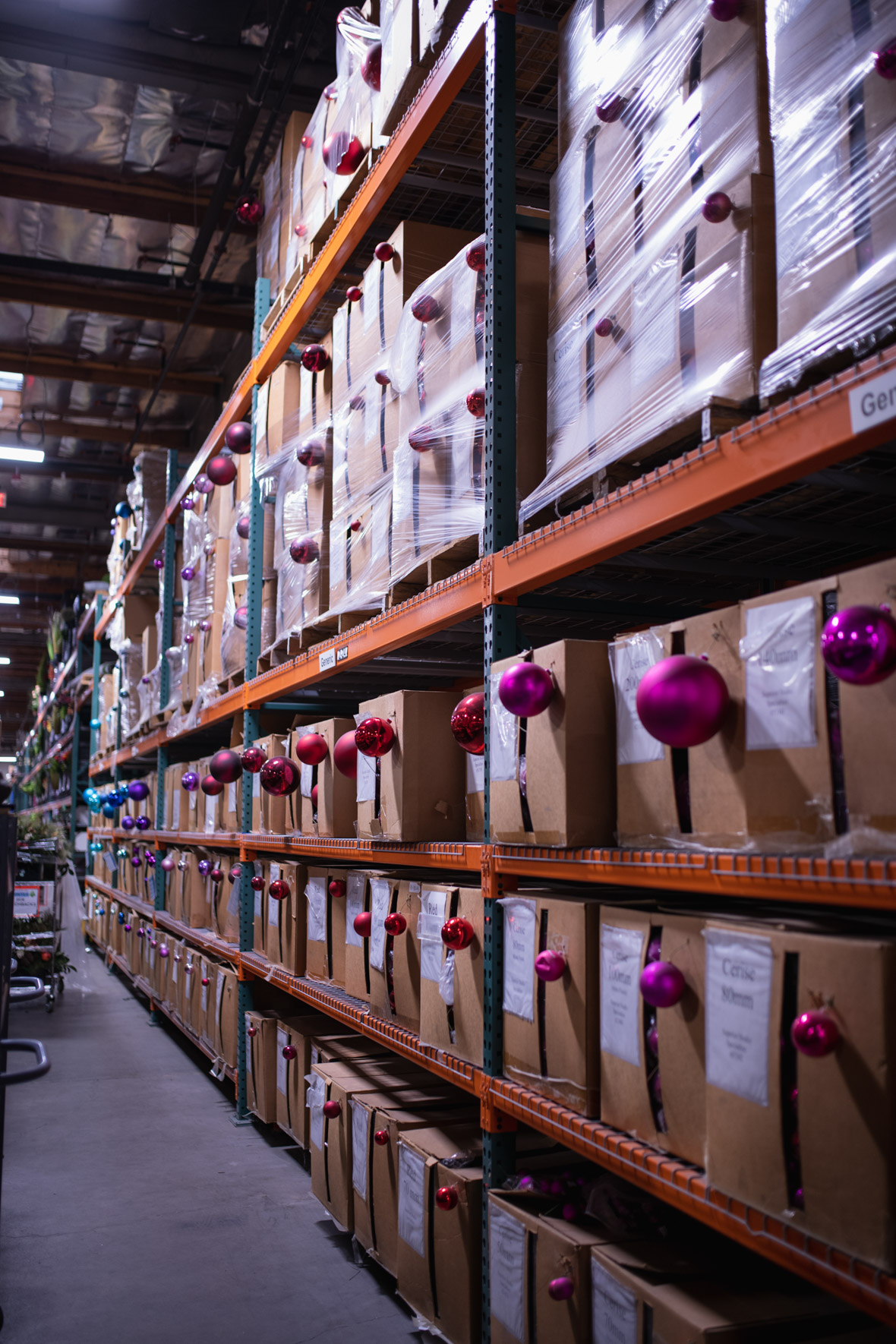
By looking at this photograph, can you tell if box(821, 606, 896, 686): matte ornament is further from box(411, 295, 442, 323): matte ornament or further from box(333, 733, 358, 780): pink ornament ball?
box(333, 733, 358, 780): pink ornament ball

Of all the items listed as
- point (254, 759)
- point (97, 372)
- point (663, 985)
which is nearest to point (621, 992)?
point (663, 985)

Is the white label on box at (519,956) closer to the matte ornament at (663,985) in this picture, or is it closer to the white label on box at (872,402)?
the matte ornament at (663,985)

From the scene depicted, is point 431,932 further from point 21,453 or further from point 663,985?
point 21,453

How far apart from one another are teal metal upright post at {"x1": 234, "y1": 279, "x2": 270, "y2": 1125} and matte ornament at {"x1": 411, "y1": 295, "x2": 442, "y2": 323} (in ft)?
6.76

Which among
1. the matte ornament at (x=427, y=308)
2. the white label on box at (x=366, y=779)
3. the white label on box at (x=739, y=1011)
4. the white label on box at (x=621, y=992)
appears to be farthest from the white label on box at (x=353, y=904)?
the white label on box at (x=739, y=1011)

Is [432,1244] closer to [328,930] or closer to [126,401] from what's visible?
[328,930]

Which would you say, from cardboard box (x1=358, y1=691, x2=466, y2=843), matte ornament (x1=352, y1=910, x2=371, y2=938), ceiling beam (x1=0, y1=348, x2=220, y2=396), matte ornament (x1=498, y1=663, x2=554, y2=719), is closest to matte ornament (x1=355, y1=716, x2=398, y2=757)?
cardboard box (x1=358, y1=691, x2=466, y2=843)

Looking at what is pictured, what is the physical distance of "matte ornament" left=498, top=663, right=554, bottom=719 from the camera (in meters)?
1.96

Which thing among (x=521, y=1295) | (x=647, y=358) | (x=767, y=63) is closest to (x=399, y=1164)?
(x=521, y=1295)

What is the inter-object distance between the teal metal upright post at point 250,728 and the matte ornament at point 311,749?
4.75 feet

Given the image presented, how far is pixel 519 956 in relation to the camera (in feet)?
7.34

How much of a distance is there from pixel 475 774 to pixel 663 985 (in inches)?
45.3

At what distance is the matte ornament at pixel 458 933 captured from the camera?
2.44m

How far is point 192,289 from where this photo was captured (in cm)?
733
